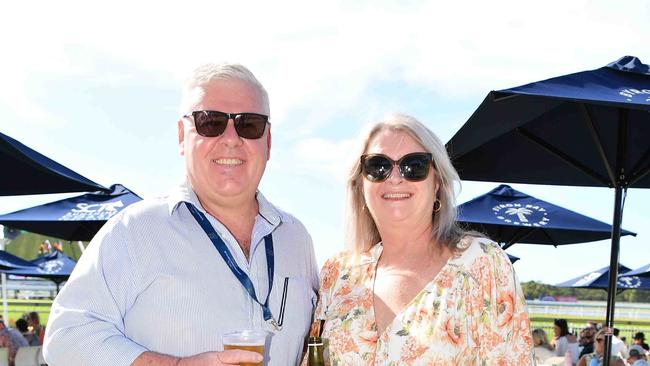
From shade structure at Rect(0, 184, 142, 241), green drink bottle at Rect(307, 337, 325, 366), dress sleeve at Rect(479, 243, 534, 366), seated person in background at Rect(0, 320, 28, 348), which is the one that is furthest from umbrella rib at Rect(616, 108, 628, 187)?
seated person in background at Rect(0, 320, 28, 348)

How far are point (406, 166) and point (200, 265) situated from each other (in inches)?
35.7

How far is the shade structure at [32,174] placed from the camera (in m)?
5.43

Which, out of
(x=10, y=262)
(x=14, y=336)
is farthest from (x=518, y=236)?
(x=10, y=262)

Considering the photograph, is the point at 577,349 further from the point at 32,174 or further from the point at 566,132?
the point at 32,174

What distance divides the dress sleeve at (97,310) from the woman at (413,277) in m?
0.81

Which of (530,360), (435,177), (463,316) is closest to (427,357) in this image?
(463,316)

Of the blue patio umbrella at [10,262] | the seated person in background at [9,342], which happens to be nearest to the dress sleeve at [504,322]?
the seated person in background at [9,342]

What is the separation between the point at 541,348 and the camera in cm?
914

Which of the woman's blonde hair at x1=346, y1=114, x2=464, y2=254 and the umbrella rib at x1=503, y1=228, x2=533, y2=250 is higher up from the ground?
the woman's blonde hair at x1=346, y1=114, x2=464, y2=254

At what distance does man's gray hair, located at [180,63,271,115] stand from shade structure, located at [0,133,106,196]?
3.19 meters

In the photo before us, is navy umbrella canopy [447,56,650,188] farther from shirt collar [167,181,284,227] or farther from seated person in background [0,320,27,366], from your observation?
seated person in background [0,320,27,366]

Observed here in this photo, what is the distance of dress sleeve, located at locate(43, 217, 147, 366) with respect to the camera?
2.20m

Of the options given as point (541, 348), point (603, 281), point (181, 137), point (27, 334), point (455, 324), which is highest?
point (181, 137)

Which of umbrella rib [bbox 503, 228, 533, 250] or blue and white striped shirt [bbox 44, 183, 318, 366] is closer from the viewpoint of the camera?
blue and white striped shirt [bbox 44, 183, 318, 366]
